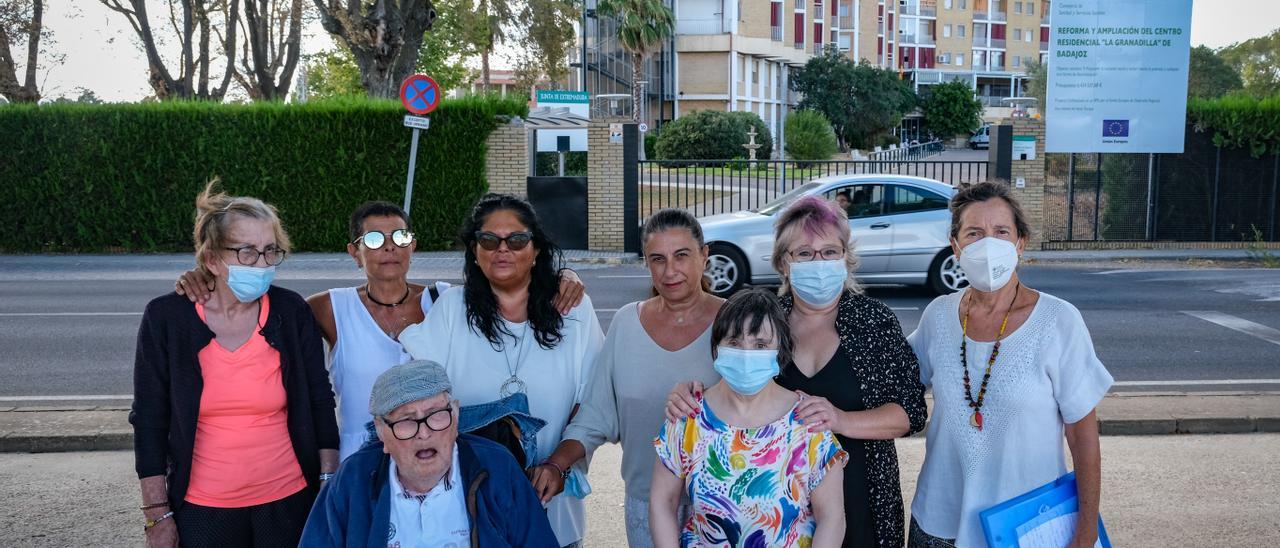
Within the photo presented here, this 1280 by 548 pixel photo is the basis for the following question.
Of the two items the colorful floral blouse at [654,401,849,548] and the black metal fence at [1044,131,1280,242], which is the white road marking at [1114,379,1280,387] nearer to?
the colorful floral blouse at [654,401,849,548]

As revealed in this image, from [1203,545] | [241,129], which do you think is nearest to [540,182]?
[241,129]

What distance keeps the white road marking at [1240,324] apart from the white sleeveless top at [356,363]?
9.88m

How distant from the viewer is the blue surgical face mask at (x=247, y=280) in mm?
3277

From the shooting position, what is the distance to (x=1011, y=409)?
294 centimetres

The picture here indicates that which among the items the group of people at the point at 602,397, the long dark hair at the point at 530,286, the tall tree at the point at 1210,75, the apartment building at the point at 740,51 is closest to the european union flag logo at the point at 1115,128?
the group of people at the point at 602,397

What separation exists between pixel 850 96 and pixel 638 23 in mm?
20247

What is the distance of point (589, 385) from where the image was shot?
3.46 meters

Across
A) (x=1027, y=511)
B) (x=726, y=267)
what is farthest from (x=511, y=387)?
(x=726, y=267)

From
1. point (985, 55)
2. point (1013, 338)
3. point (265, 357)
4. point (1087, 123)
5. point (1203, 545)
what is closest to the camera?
point (1013, 338)

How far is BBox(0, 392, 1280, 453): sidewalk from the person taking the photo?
6277 millimetres

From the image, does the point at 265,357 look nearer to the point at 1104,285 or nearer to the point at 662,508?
the point at 662,508

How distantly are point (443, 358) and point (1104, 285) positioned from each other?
13.8m

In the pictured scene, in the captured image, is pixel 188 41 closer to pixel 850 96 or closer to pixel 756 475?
pixel 756 475

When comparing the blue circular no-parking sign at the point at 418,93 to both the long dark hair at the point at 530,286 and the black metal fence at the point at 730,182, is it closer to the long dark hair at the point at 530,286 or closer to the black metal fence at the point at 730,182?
the black metal fence at the point at 730,182
